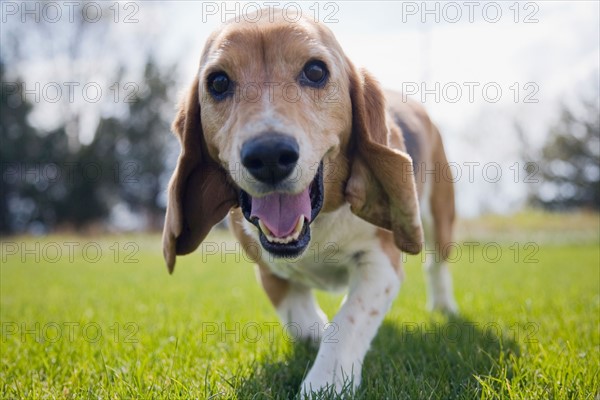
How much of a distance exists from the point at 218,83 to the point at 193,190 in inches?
30.0

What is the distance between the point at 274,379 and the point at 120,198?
26.8 meters

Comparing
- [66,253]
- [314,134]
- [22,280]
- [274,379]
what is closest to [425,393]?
[274,379]

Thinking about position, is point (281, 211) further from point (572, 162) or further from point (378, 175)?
point (572, 162)

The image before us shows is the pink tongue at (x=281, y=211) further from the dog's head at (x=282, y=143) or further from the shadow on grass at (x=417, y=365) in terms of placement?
the shadow on grass at (x=417, y=365)

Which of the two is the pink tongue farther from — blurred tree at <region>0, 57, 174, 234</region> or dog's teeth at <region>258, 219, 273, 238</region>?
blurred tree at <region>0, 57, 174, 234</region>

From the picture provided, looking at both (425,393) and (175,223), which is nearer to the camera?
(425,393)

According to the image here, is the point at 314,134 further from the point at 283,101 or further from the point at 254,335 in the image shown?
the point at 254,335

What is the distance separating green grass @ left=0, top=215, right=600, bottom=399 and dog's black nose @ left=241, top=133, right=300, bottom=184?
95 centimetres

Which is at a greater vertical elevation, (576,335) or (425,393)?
(425,393)

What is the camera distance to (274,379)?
289cm

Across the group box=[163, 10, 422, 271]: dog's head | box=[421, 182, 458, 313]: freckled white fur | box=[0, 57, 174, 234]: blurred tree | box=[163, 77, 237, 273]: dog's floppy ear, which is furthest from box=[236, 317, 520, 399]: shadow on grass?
box=[0, 57, 174, 234]: blurred tree

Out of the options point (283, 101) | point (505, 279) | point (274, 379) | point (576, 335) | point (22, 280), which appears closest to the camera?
point (283, 101)

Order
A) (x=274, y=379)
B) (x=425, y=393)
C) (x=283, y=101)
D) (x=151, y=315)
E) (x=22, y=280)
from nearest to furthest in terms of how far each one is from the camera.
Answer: (x=425, y=393) → (x=283, y=101) → (x=274, y=379) → (x=151, y=315) → (x=22, y=280)

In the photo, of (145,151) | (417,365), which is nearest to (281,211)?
(417,365)
